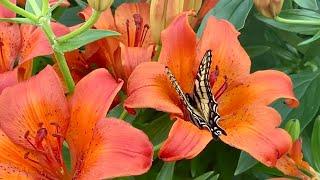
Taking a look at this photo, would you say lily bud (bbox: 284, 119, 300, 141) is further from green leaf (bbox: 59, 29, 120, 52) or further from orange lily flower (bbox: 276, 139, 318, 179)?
green leaf (bbox: 59, 29, 120, 52)

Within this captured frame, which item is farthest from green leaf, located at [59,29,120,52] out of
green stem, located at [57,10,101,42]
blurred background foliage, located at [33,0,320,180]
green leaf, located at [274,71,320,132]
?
green leaf, located at [274,71,320,132]

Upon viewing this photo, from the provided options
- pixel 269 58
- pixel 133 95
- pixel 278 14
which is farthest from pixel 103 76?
pixel 269 58

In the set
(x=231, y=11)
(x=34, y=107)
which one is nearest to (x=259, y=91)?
(x=231, y=11)

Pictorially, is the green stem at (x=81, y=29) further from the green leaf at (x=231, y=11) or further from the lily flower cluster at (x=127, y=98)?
the green leaf at (x=231, y=11)

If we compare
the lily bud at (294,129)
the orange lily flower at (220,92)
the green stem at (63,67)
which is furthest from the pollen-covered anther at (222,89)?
the green stem at (63,67)

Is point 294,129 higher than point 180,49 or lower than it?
lower

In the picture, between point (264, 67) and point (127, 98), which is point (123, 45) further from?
point (264, 67)
